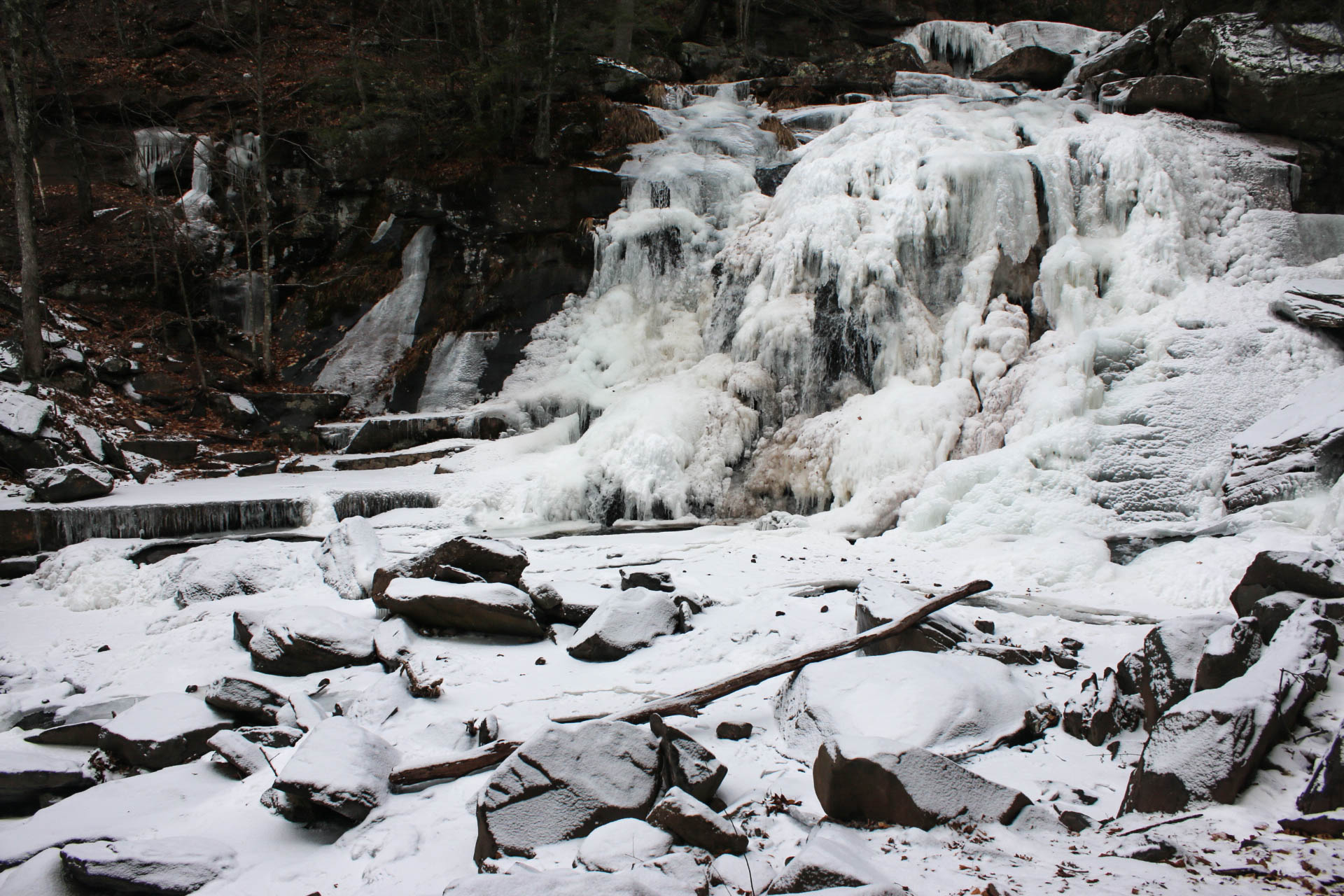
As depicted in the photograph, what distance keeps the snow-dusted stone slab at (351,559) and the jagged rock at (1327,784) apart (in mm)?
5324

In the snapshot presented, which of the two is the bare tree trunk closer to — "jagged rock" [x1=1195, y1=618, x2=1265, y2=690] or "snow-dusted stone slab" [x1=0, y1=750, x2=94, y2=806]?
"snow-dusted stone slab" [x1=0, y1=750, x2=94, y2=806]

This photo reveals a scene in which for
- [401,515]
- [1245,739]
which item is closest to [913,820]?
[1245,739]

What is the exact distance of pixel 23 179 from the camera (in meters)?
10.4

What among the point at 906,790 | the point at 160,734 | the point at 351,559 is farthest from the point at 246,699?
the point at 906,790

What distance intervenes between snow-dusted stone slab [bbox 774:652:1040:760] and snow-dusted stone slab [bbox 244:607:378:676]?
2.56 meters

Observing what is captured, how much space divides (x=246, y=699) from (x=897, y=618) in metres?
3.34

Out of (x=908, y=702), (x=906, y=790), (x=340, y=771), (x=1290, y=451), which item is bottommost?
(x=340, y=771)

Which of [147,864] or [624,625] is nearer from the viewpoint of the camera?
[147,864]

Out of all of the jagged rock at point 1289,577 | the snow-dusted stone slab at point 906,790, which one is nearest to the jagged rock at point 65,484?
the snow-dusted stone slab at point 906,790

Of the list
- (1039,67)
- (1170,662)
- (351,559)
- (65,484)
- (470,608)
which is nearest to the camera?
(1170,662)

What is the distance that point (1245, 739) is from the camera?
2.20 m

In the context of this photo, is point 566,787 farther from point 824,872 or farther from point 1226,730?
point 1226,730

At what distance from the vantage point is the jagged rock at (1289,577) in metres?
2.80

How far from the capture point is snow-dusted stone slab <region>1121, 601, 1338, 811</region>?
2.18 meters
